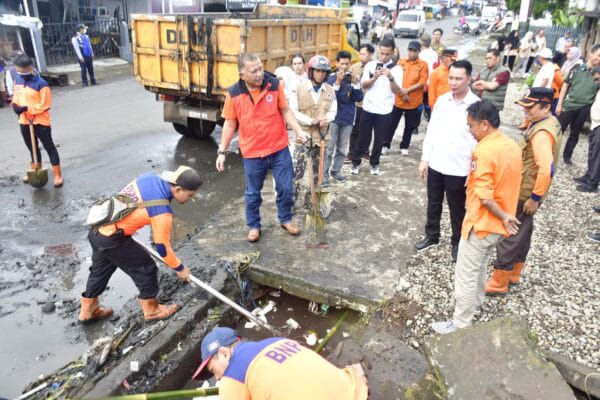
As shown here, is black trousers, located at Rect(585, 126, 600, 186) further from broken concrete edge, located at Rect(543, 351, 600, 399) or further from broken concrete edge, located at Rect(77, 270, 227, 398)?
broken concrete edge, located at Rect(77, 270, 227, 398)

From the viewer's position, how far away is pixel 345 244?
4.68 meters

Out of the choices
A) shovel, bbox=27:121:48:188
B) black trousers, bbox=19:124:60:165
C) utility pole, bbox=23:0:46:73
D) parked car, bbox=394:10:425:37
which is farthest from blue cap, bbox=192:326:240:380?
parked car, bbox=394:10:425:37

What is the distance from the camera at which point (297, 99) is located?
195 inches

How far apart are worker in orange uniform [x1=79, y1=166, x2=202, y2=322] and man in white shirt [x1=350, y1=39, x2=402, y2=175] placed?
3.54 metres

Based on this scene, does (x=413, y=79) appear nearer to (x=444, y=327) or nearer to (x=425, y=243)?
(x=425, y=243)

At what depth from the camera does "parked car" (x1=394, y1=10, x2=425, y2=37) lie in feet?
100

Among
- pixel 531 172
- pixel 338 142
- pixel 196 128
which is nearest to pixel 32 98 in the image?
pixel 196 128

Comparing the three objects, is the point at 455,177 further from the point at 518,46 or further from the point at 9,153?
the point at 518,46

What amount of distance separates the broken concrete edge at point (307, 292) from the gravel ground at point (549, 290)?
450 mm

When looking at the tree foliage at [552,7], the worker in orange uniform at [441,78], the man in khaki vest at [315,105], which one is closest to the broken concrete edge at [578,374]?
the man in khaki vest at [315,105]

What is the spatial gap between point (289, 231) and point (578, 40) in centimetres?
1812

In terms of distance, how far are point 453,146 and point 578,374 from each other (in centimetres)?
203

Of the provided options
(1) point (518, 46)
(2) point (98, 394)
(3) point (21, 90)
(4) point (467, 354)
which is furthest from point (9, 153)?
(1) point (518, 46)

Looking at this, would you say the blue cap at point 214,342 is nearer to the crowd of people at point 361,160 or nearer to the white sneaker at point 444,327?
the crowd of people at point 361,160
